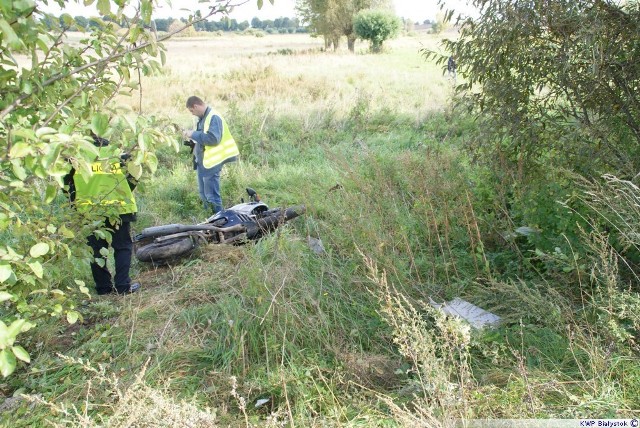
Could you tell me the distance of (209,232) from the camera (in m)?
5.78

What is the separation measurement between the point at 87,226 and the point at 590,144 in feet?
12.9

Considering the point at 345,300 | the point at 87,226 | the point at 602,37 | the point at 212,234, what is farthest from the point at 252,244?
the point at 602,37

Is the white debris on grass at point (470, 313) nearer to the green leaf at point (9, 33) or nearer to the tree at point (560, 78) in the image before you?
the tree at point (560, 78)

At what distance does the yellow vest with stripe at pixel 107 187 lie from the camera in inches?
96.0

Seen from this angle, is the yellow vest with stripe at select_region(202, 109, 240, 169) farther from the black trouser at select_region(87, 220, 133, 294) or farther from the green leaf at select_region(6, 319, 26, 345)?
the green leaf at select_region(6, 319, 26, 345)

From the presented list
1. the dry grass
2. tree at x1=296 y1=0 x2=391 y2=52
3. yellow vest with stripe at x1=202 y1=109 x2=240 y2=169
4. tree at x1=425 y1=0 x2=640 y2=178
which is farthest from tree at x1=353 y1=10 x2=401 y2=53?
tree at x1=425 y1=0 x2=640 y2=178

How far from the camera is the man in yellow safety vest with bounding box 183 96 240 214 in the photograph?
296 inches

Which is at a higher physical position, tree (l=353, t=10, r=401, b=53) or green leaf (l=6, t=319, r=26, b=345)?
tree (l=353, t=10, r=401, b=53)

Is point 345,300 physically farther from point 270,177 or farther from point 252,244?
point 270,177

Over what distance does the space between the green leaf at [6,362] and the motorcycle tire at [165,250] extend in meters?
3.59

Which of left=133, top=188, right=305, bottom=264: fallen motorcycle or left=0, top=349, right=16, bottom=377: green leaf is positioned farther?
left=133, top=188, right=305, bottom=264: fallen motorcycle

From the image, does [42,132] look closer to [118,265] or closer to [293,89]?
[118,265]

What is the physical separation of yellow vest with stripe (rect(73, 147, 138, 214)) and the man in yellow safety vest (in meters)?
2.50

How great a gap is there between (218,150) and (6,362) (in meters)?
6.03
